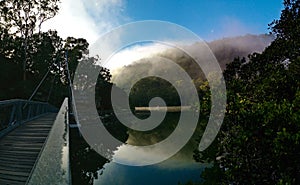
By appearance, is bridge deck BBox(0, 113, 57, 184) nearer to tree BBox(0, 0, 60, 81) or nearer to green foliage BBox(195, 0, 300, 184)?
green foliage BBox(195, 0, 300, 184)

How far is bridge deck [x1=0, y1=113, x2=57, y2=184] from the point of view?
323 centimetres

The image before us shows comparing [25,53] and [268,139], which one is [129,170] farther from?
[25,53]

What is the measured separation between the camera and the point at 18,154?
4.24 m

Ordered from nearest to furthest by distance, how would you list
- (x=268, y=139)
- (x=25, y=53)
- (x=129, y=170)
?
(x=268, y=139) < (x=129, y=170) < (x=25, y=53)

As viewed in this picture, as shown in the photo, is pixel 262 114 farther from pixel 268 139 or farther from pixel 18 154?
pixel 18 154

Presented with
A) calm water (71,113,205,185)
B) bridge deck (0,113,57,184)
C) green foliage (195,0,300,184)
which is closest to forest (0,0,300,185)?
green foliage (195,0,300,184)

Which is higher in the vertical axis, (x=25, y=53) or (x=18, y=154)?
(x=25, y=53)

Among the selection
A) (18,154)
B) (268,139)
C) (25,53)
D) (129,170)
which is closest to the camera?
(268,139)

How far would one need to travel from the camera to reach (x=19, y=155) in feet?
13.7

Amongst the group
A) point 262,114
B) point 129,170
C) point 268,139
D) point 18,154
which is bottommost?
point 129,170

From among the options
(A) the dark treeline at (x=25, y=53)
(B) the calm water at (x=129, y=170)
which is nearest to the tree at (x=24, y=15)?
(A) the dark treeline at (x=25, y=53)

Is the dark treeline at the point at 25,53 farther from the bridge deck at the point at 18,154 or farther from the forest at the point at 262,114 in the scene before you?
the bridge deck at the point at 18,154

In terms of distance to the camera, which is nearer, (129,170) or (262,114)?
(262,114)

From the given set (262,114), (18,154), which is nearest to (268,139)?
(262,114)
